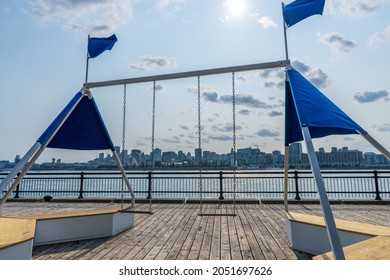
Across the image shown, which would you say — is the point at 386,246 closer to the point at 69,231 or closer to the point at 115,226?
the point at 115,226

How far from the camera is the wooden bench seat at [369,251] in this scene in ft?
8.04

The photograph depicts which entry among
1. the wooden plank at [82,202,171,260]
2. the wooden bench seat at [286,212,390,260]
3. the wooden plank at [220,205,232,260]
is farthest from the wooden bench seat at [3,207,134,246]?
the wooden bench seat at [286,212,390,260]

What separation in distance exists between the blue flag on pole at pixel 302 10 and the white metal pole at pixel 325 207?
7.81 ft

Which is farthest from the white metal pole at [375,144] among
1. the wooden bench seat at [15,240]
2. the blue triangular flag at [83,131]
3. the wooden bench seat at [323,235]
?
the blue triangular flag at [83,131]

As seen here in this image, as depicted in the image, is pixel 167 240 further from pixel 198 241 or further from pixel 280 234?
pixel 280 234

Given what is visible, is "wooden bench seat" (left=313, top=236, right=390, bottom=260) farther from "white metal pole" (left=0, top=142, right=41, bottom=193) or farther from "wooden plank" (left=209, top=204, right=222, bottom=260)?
"white metal pole" (left=0, top=142, right=41, bottom=193)

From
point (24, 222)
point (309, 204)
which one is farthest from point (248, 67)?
point (309, 204)

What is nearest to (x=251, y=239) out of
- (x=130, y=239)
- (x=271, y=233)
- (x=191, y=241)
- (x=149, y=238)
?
(x=271, y=233)

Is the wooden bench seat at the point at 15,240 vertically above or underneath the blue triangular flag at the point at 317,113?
underneath

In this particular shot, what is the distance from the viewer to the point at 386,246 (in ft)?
9.04

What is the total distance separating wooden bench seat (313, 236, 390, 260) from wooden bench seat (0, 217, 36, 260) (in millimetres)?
3581

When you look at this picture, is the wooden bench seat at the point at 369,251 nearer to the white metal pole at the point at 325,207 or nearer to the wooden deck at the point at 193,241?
the white metal pole at the point at 325,207

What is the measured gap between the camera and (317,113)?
11.3 feet
